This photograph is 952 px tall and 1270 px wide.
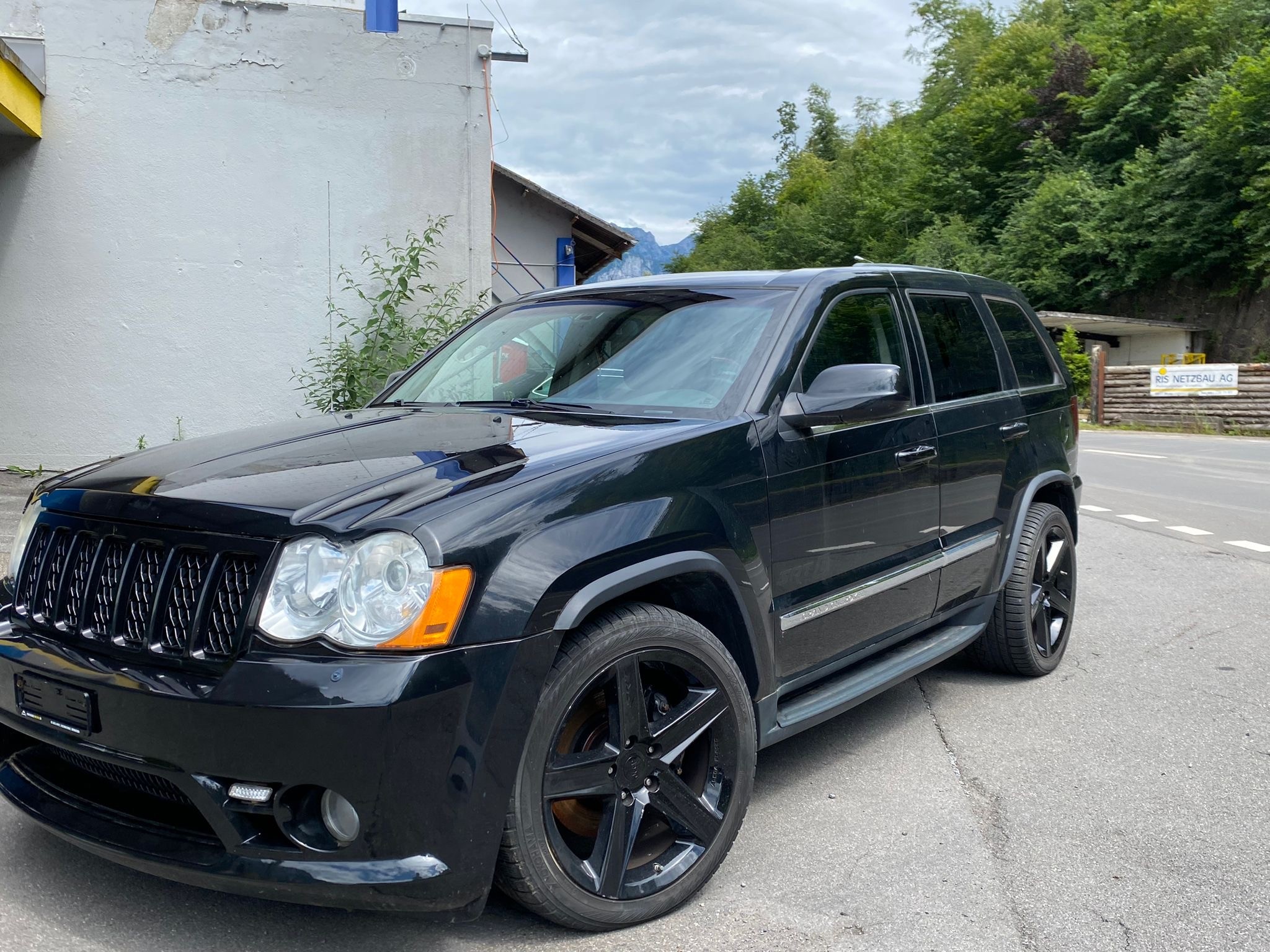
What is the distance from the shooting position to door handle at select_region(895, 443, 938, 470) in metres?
4.07

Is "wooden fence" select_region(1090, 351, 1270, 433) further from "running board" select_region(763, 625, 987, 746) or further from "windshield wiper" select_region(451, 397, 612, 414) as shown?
"windshield wiper" select_region(451, 397, 612, 414)

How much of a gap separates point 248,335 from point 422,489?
341 inches

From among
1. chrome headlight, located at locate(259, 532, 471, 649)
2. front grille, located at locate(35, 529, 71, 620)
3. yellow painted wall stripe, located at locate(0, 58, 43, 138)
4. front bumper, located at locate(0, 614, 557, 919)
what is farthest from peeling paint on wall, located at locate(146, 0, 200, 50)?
chrome headlight, located at locate(259, 532, 471, 649)

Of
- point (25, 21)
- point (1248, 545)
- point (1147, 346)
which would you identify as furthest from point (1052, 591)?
point (1147, 346)

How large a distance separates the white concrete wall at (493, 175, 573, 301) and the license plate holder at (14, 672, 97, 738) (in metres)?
17.4

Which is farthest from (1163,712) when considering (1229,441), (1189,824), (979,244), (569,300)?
(979,244)

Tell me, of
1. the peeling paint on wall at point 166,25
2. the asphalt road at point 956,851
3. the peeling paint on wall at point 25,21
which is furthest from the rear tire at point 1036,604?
the peeling paint on wall at point 25,21

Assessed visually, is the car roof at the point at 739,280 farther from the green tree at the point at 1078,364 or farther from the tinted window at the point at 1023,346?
the green tree at the point at 1078,364

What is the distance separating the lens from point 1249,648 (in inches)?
231

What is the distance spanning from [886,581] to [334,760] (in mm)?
2248

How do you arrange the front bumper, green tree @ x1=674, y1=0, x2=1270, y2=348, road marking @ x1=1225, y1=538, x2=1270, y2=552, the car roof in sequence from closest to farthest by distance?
the front bumper < the car roof < road marking @ x1=1225, y1=538, x2=1270, y2=552 < green tree @ x1=674, y1=0, x2=1270, y2=348

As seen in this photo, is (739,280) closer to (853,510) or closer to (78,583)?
(853,510)

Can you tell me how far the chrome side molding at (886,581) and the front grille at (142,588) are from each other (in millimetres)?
1672

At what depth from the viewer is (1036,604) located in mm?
5254
